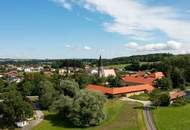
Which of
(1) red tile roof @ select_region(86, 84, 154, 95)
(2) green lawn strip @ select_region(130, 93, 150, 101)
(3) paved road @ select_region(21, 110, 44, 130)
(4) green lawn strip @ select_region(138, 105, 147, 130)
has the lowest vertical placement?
(3) paved road @ select_region(21, 110, 44, 130)

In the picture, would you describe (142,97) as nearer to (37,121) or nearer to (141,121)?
(141,121)

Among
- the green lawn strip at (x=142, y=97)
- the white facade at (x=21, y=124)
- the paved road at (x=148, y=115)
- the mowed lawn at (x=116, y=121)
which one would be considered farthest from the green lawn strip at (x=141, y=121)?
the white facade at (x=21, y=124)

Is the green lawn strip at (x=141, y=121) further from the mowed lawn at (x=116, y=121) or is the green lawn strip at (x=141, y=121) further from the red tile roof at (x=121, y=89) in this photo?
the red tile roof at (x=121, y=89)

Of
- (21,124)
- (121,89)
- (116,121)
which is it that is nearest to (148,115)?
(116,121)

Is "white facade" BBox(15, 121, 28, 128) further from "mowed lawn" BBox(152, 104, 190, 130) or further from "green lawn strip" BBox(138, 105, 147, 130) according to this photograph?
"mowed lawn" BBox(152, 104, 190, 130)

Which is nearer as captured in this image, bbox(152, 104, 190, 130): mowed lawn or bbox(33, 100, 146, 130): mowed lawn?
bbox(152, 104, 190, 130): mowed lawn

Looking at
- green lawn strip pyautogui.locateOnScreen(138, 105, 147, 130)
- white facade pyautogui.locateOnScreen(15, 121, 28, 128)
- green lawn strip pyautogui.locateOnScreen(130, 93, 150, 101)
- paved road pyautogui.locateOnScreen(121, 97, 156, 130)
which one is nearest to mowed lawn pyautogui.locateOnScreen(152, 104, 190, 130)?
paved road pyautogui.locateOnScreen(121, 97, 156, 130)
